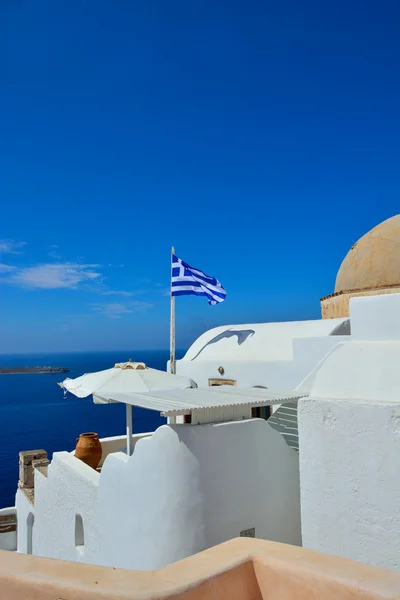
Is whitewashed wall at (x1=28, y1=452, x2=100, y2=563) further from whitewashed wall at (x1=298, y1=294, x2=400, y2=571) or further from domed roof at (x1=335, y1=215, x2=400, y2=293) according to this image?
domed roof at (x1=335, y1=215, x2=400, y2=293)

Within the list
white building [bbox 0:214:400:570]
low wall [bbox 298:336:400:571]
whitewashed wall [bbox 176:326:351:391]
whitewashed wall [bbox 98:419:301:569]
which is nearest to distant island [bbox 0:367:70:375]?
whitewashed wall [bbox 176:326:351:391]

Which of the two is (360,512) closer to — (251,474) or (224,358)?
(251,474)

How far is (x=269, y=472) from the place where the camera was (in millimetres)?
6477

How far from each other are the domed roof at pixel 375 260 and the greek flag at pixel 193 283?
11.8ft

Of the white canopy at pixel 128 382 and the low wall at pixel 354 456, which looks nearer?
the low wall at pixel 354 456

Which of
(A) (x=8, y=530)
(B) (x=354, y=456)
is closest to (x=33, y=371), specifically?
(A) (x=8, y=530)

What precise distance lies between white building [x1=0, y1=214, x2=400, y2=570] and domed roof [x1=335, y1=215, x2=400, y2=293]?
5.55m

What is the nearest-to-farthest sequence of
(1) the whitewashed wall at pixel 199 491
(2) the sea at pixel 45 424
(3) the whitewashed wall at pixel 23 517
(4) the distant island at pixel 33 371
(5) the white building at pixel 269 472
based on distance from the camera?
1. (5) the white building at pixel 269 472
2. (1) the whitewashed wall at pixel 199 491
3. (3) the whitewashed wall at pixel 23 517
4. (2) the sea at pixel 45 424
5. (4) the distant island at pixel 33 371

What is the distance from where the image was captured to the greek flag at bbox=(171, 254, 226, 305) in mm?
13820

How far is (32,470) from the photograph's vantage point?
12.2m

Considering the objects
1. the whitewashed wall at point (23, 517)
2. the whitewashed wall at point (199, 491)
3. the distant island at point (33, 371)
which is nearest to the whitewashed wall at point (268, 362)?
the whitewashed wall at point (199, 491)

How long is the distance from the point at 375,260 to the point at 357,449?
26.6ft

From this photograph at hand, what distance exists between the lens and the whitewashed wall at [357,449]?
4551 mm

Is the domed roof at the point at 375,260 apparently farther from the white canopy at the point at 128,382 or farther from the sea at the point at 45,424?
the sea at the point at 45,424
